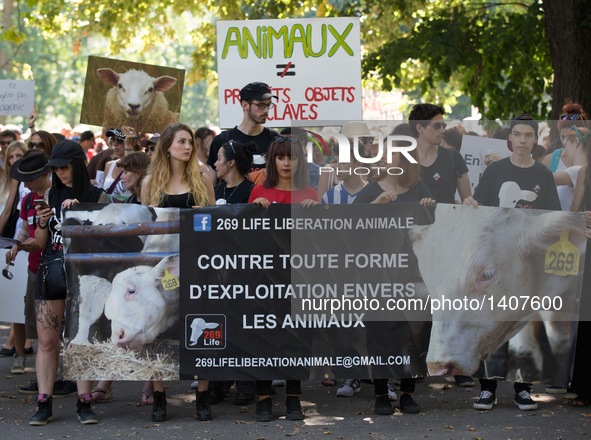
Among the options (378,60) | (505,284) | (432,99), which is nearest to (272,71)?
(505,284)

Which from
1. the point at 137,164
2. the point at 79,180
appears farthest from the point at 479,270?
the point at 79,180

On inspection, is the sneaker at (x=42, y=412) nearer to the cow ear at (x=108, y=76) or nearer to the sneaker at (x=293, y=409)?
the sneaker at (x=293, y=409)

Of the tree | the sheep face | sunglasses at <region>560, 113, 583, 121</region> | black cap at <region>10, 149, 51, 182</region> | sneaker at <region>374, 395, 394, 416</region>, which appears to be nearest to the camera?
sneaker at <region>374, 395, 394, 416</region>

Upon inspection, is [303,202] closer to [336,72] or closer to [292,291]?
[292,291]

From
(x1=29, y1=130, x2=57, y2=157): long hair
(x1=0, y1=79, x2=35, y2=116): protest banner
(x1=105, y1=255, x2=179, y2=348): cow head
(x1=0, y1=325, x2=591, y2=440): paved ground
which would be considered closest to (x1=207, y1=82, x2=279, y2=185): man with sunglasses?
(x1=29, y1=130, x2=57, y2=157): long hair

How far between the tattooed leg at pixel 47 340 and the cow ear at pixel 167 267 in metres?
0.77

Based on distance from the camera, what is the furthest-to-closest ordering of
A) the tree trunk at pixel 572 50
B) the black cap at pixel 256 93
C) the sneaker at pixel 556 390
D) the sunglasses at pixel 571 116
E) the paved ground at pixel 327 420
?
the tree trunk at pixel 572 50
the black cap at pixel 256 93
the sneaker at pixel 556 390
the sunglasses at pixel 571 116
the paved ground at pixel 327 420

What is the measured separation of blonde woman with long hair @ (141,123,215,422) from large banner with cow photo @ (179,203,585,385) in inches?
7.5

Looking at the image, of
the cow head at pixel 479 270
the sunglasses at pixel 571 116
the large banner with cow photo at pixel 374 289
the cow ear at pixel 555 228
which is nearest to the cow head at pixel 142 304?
the large banner with cow photo at pixel 374 289

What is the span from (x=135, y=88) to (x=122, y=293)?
13.7ft

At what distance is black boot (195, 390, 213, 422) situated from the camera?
22.2ft

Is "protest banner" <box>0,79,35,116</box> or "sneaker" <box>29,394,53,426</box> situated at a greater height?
"protest banner" <box>0,79,35,116</box>

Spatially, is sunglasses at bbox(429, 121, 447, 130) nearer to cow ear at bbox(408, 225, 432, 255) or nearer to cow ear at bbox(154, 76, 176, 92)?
cow ear at bbox(408, 225, 432, 255)

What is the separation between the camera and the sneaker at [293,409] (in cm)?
677
